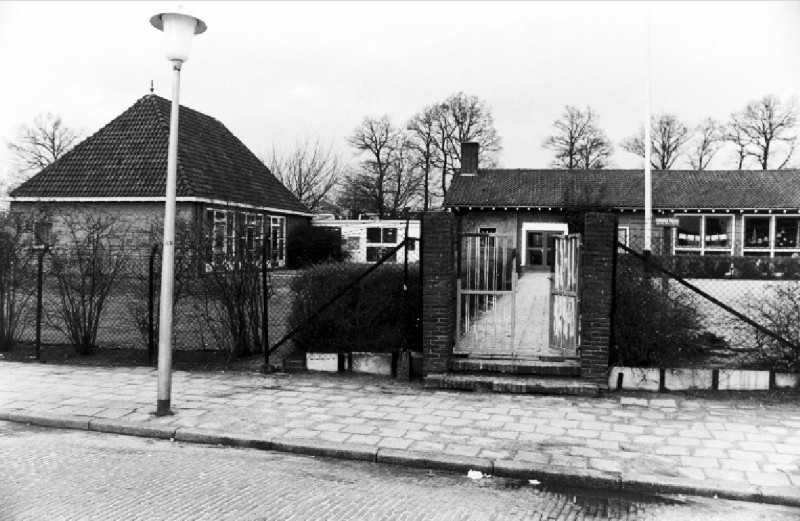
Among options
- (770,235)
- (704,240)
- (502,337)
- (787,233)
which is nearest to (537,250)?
(704,240)

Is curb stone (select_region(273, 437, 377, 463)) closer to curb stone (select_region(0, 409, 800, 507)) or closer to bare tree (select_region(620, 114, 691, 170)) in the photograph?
curb stone (select_region(0, 409, 800, 507))

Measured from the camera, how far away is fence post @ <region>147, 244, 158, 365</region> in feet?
32.7

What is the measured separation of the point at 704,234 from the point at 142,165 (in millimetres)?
27204

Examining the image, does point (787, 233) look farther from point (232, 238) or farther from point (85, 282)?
point (85, 282)

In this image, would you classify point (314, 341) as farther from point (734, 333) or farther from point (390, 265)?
point (734, 333)

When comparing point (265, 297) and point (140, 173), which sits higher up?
point (140, 173)

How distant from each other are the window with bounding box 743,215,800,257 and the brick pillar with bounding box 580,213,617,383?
95.6 feet

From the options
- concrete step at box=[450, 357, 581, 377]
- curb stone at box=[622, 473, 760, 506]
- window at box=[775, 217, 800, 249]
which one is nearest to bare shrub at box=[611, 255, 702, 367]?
concrete step at box=[450, 357, 581, 377]

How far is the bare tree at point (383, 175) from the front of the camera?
179 feet

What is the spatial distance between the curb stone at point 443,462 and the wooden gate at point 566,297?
3.41 metres

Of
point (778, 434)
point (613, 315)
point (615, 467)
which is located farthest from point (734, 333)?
point (615, 467)

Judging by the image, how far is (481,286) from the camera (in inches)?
371

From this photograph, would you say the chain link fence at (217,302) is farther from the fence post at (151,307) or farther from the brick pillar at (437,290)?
the brick pillar at (437,290)

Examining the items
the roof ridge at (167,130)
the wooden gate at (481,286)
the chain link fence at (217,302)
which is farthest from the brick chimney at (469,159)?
the wooden gate at (481,286)
